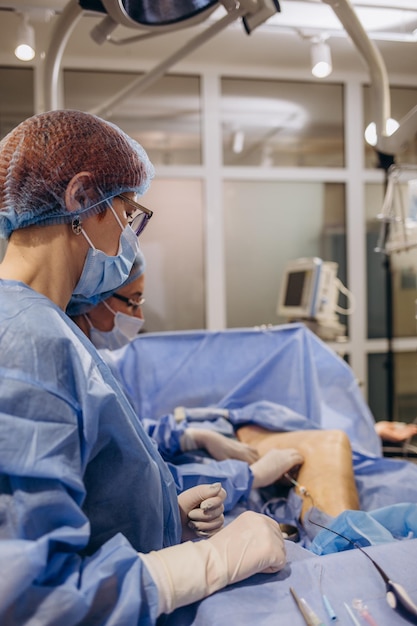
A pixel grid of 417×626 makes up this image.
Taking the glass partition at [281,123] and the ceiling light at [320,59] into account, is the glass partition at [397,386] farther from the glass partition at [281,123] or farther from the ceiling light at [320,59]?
the ceiling light at [320,59]

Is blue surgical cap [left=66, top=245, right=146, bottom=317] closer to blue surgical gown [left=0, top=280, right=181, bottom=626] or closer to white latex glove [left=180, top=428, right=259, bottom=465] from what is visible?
white latex glove [left=180, top=428, right=259, bottom=465]

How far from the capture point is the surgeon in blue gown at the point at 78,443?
2.28 ft

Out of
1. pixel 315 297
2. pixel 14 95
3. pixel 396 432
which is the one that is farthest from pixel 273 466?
pixel 14 95

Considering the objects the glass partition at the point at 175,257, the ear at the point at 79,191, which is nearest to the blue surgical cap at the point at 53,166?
the ear at the point at 79,191

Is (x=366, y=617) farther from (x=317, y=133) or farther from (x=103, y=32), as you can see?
(x=317, y=133)

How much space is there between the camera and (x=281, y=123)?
362cm

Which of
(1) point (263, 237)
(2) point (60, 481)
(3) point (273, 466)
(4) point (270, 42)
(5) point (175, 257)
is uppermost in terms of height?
(4) point (270, 42)

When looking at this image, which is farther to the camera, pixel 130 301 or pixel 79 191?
pixel 130 301

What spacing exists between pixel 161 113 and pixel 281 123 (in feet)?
2.61

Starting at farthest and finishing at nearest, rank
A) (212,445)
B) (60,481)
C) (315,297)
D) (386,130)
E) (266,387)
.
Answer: (315,297), (266,387), (212,445), (386,130), (60,481)

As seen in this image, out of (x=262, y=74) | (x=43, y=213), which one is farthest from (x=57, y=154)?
(x=262, y=74)

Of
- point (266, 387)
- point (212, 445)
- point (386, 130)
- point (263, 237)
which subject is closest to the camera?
point (386, 130)

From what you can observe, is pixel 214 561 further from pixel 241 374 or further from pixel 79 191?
pixel 241 374

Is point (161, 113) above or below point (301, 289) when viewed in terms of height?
above
